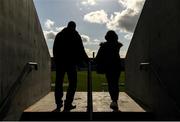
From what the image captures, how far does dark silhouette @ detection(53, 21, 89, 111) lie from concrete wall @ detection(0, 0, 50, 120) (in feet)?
2.44

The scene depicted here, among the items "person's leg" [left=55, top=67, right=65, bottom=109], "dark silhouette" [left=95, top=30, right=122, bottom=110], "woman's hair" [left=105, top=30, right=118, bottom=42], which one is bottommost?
"person's leg" [left=55, top=67, right=65, bottom=109]

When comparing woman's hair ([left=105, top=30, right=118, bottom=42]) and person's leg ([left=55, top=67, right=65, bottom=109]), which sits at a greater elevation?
woman's hair ([left=105, top=30, right=118, bottom=42])

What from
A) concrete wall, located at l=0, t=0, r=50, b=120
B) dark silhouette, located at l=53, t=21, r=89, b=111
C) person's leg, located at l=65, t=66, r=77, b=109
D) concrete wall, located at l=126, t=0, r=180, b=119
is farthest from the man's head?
concrete wall, located at l=126, t=0, r=180, b=119

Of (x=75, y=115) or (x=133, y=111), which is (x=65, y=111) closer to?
(x=75, y=115)

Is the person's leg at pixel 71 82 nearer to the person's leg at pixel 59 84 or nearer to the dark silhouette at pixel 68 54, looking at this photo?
the dark silhouette at pixel 68 54

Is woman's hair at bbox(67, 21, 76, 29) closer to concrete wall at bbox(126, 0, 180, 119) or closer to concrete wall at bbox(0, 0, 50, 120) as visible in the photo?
concrete wall at bbox(0, 0, 50, 120)

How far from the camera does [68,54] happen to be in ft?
29.4

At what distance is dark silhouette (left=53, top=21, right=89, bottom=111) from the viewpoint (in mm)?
8930

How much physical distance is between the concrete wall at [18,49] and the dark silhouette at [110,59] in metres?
1.64

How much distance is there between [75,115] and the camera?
8484 millimetres

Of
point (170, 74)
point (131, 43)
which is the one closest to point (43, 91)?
point (131, 43)

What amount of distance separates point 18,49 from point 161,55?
276 cm

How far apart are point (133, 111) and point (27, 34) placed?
296 centimetres

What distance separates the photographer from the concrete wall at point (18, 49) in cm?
725
